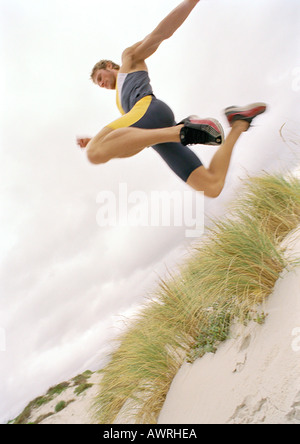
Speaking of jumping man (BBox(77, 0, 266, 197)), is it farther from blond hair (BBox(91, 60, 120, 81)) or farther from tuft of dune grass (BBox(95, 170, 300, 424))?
tuft of dune grass (BBox(95, 170, 300, 424))

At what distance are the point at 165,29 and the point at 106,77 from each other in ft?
1.52

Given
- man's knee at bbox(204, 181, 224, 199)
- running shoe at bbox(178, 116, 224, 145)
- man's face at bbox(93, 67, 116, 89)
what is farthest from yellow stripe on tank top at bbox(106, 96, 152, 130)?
man's knee at bbox(204, 181, 224, 199)

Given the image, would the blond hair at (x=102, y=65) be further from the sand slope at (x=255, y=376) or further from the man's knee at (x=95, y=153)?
the sand slope at (x=255, y=376)

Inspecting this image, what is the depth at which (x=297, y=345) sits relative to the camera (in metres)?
1.30

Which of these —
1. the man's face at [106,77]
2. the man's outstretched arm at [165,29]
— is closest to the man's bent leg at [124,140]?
the man's outstretched arm at [165,29]

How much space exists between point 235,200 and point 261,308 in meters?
0.86

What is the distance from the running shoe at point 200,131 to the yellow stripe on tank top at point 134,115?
9.2 inches

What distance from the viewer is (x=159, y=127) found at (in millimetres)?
1621

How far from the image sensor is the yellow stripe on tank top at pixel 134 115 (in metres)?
1.52

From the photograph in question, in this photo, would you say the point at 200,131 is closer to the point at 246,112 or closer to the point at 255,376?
the point at 246,112

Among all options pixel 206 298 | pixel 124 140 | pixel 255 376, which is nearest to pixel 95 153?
pixel 124 140

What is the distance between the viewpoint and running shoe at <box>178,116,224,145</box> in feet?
4.75

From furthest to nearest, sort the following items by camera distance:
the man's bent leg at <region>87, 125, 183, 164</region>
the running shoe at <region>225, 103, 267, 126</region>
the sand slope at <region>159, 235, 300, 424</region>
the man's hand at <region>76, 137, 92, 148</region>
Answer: the man's hand at <region>76, 137, 92, 148</region>
the running shoe at <region>225, 103, 267, 126</region>
the man's bent leg at <region>87, 125, 183, 164</region>
the sand slope at <region>159, 235, 300, 424</region>
